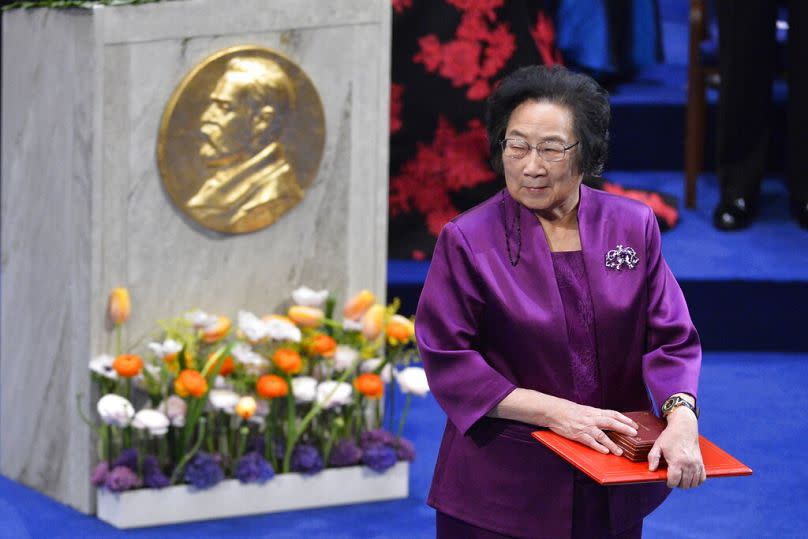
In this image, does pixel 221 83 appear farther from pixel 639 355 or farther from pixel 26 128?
pixel 639 355

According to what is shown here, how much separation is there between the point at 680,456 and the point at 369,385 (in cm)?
189

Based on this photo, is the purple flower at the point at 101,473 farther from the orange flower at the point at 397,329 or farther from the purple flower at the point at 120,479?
→ the orange flower at the point at 397,329

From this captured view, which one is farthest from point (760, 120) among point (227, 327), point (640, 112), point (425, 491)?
point (227, 327)

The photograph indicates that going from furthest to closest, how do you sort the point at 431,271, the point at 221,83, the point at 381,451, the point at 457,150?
the point at 457,150, the point at 381,451, the point at 221,83, the point at 431,271

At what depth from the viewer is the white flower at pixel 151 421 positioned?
3889mm

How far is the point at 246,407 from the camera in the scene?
3945mm

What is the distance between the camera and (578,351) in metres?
2.47

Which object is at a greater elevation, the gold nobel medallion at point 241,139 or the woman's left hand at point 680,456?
the gold nobel medallion at point 241,139

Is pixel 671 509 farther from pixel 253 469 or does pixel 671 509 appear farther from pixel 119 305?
pixel 119 305

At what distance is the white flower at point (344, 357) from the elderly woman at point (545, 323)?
166 centimetres

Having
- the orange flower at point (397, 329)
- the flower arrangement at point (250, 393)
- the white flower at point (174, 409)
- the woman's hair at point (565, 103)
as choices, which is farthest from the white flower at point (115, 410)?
the woman's hair at point (565, 103)

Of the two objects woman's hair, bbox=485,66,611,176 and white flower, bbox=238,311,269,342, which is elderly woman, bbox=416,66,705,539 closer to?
woman's hair, bbox=485,66,611,176

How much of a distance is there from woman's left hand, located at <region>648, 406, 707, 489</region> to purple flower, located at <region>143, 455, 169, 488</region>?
1947mm

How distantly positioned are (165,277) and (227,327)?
21 cm
